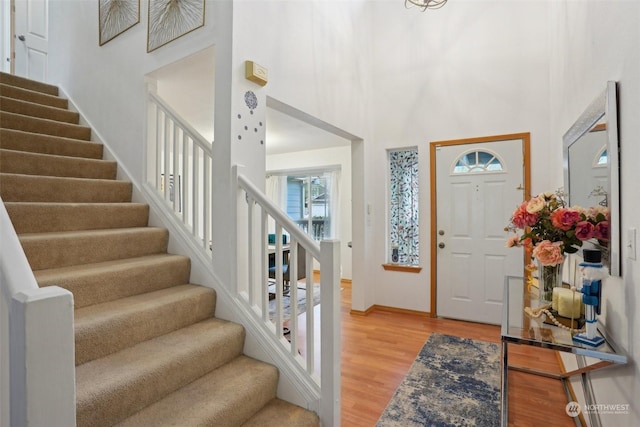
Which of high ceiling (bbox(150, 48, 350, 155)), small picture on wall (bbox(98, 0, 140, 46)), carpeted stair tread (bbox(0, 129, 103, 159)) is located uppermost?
small picture on wall (bbox(98, 0, 140, 46))

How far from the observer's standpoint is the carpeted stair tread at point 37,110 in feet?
8.66

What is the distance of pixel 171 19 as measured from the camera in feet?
7.73

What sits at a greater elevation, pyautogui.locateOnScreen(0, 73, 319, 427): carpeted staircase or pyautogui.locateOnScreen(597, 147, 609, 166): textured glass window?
pyautogui.locateOnScreen(597, 147, 609, 166): textured glass window

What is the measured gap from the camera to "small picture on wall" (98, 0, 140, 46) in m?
2.64

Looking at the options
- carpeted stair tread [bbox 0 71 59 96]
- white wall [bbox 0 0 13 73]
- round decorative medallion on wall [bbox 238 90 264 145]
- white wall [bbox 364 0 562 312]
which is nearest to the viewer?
round decorative medallion on wall [bbox 238 90 264 145]

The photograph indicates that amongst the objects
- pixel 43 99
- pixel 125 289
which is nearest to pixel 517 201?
pixel 125 289

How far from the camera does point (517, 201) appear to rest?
11.0ft

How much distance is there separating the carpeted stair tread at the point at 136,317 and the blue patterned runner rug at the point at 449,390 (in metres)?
1.33

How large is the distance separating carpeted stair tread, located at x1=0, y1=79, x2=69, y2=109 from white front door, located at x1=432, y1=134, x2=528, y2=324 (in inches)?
158

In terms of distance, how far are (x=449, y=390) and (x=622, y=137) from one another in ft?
6.11

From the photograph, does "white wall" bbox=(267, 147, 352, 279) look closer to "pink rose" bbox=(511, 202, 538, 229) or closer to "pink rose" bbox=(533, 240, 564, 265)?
"pink rose" bbox=(511, 202, 538, 229)

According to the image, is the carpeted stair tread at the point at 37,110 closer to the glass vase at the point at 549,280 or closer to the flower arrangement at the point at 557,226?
the flower arrangement at the point at 557,226

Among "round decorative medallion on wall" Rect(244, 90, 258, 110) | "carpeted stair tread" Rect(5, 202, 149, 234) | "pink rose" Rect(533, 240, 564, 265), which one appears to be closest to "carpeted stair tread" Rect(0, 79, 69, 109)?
"carpeted stair tread" Rect(5, 202, 149, 234)

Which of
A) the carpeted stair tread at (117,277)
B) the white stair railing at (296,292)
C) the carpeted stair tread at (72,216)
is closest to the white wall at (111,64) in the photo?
the carpeted stair tread at (72,216)
